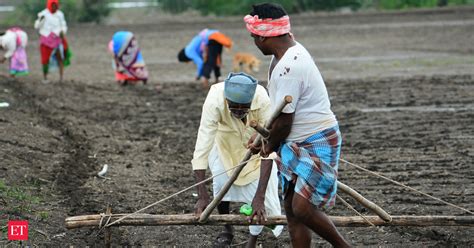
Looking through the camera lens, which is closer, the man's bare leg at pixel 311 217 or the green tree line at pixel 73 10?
the man's bare leg at pixel 311 217

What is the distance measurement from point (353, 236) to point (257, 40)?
2213 mm

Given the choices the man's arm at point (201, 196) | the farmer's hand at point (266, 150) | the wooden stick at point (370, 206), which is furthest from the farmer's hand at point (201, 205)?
the wooden stick at point (370, 206)

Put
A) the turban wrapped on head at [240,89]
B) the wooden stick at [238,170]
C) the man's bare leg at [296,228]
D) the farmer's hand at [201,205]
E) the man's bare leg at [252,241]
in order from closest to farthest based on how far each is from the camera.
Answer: the wooden stick at [238,170], the man's bare leg at [296,228], the turban wrapped on head at [240,89], the farmer's hand at [201,205], the man's bare leg at [252,241]

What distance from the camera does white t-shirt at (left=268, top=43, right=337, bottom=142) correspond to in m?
6.05

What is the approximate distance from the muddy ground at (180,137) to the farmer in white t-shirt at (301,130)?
1335 millimetres

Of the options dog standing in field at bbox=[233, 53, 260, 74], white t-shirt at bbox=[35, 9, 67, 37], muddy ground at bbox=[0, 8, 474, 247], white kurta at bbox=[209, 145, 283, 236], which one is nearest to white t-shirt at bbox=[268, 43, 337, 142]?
white kurta at bbox=[209, 145, 283, 236]

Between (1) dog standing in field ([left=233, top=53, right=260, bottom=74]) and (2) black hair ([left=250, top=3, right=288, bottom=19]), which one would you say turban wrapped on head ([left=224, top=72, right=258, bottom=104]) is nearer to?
(2) black hair ([left=250, top=3, right=288, bottom=19])

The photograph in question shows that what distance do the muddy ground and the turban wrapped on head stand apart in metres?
1.50

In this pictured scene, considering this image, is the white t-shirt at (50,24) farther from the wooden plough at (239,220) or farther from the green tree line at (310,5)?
the green tree line at (310,5)

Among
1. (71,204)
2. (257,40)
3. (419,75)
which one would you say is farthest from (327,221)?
(419,75)

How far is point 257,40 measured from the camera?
6.32m

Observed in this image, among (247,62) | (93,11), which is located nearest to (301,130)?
(247,62)

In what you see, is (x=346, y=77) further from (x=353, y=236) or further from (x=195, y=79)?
(x=353, y=236)

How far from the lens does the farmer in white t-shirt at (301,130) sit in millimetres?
6121
